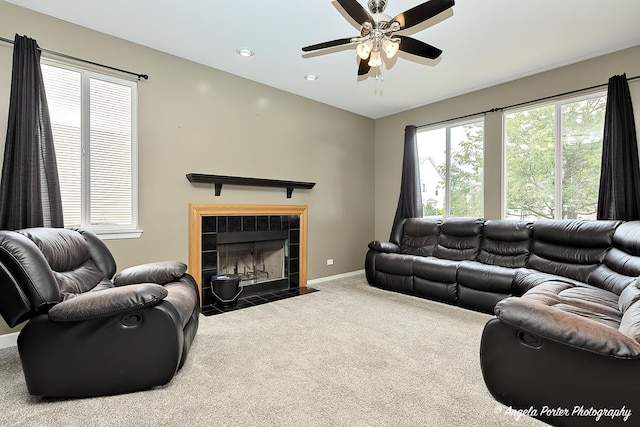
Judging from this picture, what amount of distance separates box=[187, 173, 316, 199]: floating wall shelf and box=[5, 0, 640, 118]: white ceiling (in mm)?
1368

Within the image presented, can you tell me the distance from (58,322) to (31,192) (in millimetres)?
1420

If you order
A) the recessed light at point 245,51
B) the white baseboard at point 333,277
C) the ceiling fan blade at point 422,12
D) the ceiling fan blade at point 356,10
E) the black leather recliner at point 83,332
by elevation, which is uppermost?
the recessed light at point 245,51

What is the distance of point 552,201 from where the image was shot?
162 inches

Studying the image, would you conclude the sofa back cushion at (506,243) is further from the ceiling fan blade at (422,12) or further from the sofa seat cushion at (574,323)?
the ceiling fan blade at (422,12)

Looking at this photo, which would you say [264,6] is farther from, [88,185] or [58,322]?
[58,322]

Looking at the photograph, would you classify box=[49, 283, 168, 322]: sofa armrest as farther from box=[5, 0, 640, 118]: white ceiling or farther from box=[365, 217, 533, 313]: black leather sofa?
box=[365, 217, 533, 313]: black leather sofa

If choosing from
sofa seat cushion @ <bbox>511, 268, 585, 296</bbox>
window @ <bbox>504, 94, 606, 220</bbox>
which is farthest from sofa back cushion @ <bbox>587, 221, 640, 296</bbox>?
window @ <bbox>504, 94, 606, 220</bbox>

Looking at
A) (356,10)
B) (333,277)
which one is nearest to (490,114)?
(356,10)

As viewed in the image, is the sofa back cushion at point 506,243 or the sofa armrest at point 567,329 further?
the sofa back cushion at point 506,243

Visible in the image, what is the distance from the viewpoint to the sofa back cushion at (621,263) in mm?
2674

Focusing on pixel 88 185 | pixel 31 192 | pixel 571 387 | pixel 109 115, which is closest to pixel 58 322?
pixel 31 192

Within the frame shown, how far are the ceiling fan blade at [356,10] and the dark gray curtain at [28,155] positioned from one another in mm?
2650

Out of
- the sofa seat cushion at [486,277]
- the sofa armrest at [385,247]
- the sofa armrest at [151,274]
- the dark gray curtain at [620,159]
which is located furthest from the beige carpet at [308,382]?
the dark gray curtain at [620,159]

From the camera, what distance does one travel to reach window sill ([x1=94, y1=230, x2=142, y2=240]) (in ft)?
10.4
